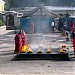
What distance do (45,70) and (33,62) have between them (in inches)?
95.4

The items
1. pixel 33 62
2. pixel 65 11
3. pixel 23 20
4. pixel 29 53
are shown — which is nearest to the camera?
pixel 33 62

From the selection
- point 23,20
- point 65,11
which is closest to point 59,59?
point 23,20

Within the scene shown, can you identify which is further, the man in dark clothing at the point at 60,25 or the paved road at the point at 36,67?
the man in dark clothing at the point at 60,25

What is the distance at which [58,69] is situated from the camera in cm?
1352

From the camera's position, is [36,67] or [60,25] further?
[60,25]

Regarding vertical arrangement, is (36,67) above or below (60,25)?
above

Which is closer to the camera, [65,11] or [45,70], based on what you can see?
[45,70]

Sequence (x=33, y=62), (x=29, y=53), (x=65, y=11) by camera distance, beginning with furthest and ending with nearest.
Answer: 1. (x=65, y=11)
2. (x=29, y=53)
3. (x=33, y=62)

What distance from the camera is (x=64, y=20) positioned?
1641 inches

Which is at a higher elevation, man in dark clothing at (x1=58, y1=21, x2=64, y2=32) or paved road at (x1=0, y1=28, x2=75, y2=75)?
paved road at (x1=0, y1=28, x2=75, y2=75)

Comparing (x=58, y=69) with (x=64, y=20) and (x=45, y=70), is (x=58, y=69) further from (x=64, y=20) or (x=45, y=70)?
(x=64, y=20)

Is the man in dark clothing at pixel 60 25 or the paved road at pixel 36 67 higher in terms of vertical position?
the paved road at pixel 36 67

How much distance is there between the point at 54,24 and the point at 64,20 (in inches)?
57.4

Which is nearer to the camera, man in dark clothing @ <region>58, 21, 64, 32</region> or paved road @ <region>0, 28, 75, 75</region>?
paved road @ <region>0, 28, 75, 75</region>
